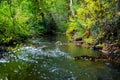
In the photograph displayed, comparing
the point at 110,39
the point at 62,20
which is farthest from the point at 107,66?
the point at 62,20

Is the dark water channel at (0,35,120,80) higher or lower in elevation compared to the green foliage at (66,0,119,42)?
→ lower

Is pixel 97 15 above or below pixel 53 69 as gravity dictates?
above

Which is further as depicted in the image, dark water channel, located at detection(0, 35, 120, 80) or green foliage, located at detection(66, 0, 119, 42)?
green foliage, located at detection(66, 0, 119, 42)

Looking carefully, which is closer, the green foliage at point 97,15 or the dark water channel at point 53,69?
the dark water channel at point 53,69

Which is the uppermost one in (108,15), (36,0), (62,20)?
(36,0)

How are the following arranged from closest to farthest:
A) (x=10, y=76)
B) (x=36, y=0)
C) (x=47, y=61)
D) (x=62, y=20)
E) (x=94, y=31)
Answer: (x=36, y=0) < (x=10, y=76) < (x=47, y=61) < (x=94, y=31) < (x=62, y=20)

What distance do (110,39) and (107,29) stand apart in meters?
0.90

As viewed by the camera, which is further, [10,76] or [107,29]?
[107,29]

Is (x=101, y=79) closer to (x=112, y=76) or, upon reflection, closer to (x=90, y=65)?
(x=112, y=76)

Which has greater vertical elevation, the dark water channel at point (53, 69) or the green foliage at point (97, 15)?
the green foliage at point (97, 15)

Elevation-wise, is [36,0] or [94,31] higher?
[36,0]

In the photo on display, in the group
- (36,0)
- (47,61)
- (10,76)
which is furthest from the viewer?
(47,61)

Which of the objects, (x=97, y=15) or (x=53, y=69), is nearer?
(x=53, y=69)

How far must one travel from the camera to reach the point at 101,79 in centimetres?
1093
